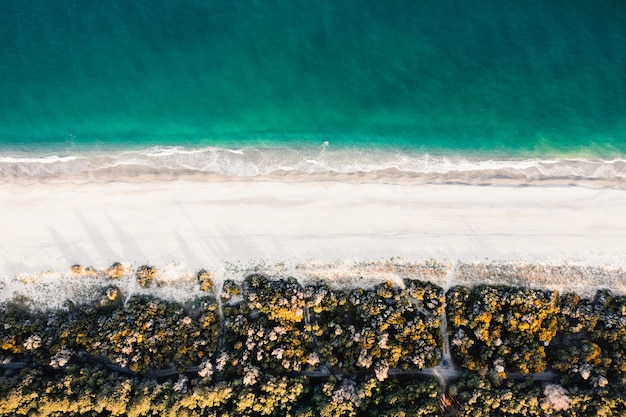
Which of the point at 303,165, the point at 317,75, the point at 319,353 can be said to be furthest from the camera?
the point at 317,75

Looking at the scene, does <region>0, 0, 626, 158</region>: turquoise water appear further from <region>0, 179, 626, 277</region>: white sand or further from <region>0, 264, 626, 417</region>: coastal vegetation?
<region>0, 264, 626, 417</region>: coastal vegetation

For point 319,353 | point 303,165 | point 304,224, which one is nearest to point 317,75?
point 303,165

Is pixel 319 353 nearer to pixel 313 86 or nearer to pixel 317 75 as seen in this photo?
pixel 313 86

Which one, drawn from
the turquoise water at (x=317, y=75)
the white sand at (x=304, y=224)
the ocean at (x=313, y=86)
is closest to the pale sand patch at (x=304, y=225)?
the white sand at (x=304, y=224)

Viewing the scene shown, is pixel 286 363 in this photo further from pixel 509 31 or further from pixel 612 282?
pixel 509 31

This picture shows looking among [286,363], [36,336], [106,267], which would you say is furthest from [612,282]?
[36,336]
